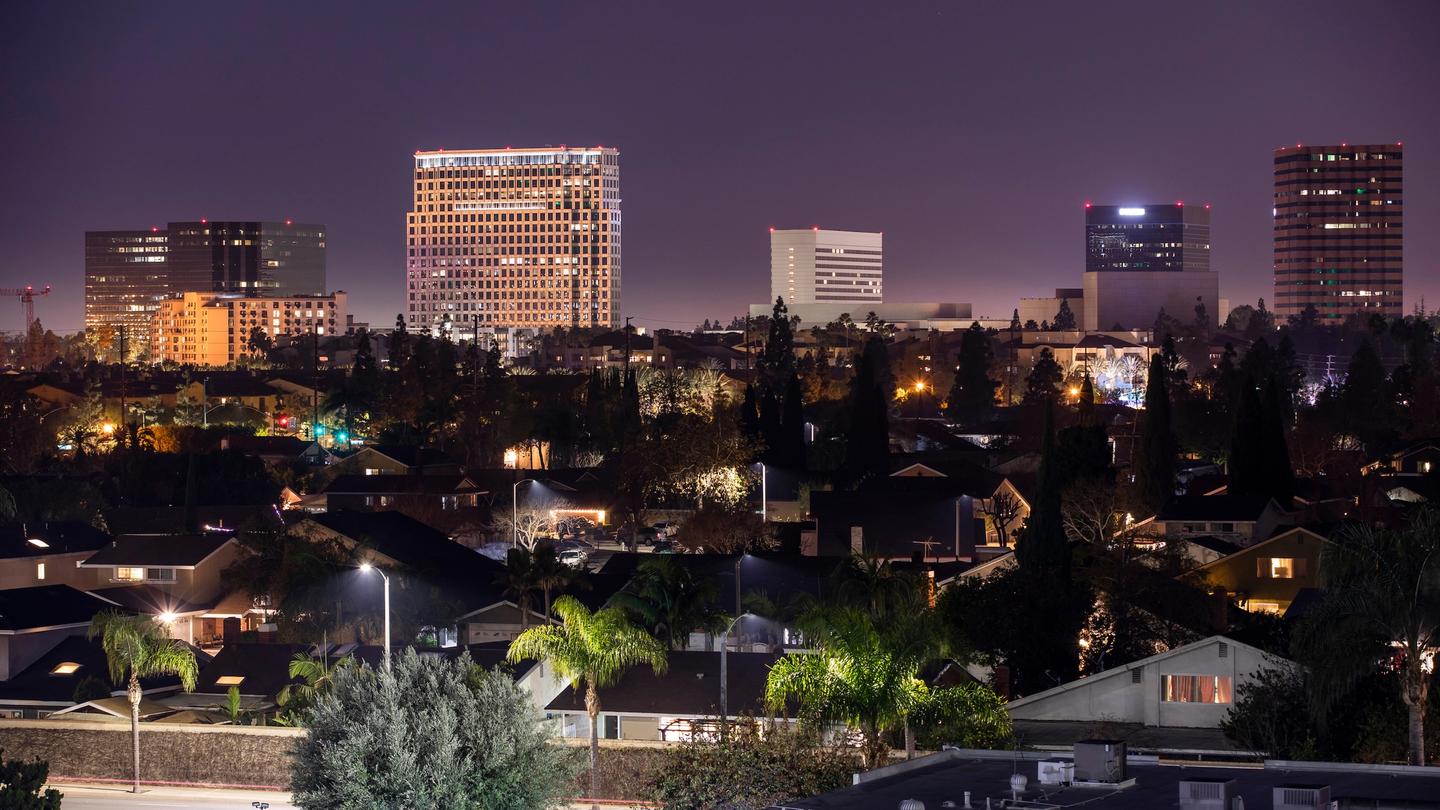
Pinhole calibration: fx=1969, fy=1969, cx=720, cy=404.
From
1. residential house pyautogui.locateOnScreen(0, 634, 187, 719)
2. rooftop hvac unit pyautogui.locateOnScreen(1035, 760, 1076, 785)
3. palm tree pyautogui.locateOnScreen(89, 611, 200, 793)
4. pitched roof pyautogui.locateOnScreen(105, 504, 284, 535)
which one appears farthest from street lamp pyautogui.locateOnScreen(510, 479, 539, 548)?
rooftop hvac unit pyautogui.locateOnScreen(1035, 760, 1076, 785)

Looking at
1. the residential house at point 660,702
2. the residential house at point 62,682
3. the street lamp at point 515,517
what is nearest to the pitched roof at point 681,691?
the residential house at point 660,702

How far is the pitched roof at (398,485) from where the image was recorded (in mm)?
90250

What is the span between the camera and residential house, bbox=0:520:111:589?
64.7 m

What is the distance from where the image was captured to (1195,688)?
38.3 meters

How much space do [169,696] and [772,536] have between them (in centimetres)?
3080

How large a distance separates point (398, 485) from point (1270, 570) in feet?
145

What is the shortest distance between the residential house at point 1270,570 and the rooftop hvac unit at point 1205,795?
1445 inches

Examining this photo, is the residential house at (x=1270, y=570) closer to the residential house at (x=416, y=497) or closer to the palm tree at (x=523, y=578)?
the palm tree at (x=523, y=578)

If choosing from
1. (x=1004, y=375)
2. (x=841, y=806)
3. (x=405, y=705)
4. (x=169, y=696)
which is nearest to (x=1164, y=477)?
(x=169, y=696)

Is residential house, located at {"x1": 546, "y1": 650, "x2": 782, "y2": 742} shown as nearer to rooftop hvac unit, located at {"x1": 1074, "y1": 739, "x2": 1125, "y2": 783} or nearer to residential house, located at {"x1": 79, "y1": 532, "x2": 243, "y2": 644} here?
rooftop hvac unit, located at {"x1": 1074, "y1": 739, "x2": 1125, "y2": 783}

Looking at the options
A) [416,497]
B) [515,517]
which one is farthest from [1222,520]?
[416,497]

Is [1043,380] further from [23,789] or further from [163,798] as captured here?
[23,789]

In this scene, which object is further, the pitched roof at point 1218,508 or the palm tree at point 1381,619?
the pitched roof at point 1218,508

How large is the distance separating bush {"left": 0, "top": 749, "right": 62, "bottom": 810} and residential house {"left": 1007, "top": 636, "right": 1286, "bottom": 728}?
18.4 meters
